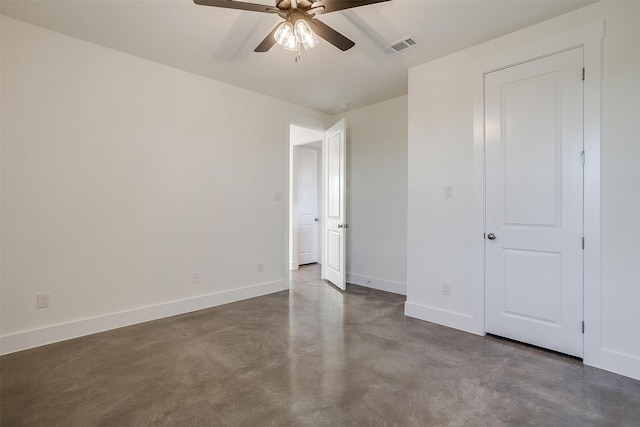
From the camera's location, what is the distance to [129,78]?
3.00 meters

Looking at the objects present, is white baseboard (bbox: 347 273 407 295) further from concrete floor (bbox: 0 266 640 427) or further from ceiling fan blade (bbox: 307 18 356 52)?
ceiling fan blade (bbox: 307 18 356 52)

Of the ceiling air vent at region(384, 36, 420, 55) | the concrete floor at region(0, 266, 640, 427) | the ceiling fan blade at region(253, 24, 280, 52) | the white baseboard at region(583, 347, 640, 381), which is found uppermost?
the ceiling air vent at region(384, 36, 420, 55)

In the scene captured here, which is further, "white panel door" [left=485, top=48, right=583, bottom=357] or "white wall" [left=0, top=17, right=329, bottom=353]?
"white wall" [left=0, top=17, right=329, bottom=353]

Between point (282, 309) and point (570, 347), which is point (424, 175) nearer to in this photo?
point (570, 347)

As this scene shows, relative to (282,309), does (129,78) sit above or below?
above

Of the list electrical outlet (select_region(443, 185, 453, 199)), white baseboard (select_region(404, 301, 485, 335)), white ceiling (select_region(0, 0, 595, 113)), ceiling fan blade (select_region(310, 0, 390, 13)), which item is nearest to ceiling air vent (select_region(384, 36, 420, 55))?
white ceiling (select_region(0, 0, 595, 113))

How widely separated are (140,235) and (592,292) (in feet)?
12.8

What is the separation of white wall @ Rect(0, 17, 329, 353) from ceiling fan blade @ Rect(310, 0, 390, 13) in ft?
6.89

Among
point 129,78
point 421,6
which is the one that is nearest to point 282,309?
point 129,78

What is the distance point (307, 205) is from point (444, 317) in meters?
3.74

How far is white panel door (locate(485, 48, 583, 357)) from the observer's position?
232cm

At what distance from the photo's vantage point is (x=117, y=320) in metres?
2.92

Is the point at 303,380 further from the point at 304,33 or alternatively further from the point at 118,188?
the point at 118,188

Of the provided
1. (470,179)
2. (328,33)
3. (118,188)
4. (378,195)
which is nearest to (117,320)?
(118,188)
